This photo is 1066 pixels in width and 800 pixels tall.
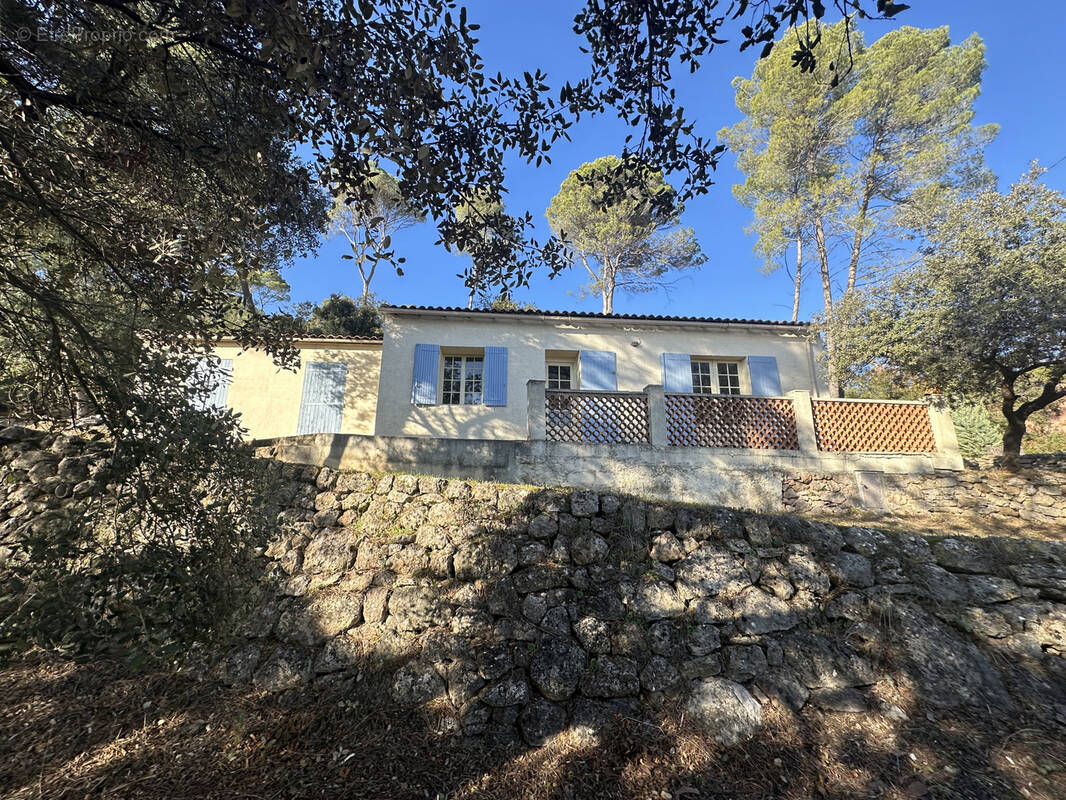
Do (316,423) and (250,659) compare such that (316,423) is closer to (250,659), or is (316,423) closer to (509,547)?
(250,659)

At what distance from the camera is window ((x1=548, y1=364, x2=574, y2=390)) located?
436 inches

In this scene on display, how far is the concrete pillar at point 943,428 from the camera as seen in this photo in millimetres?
8070

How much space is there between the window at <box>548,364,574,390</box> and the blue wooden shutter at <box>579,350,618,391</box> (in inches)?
19.5

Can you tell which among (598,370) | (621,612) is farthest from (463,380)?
(621,612)

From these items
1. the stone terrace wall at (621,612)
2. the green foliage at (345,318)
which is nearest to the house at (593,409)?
the stone terrace wall at (621,612)

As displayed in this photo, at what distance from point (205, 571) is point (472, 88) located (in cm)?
417

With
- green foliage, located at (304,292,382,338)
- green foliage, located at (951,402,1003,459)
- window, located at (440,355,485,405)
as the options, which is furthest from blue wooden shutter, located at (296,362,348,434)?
green foliage, located at (951,402,1003,459)

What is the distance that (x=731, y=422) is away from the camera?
804cm

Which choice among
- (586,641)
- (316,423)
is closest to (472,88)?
(586,641)

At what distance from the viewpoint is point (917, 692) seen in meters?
3.97

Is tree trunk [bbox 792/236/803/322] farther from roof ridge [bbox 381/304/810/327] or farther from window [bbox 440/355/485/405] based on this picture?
window [bbox 440/355/485/405]

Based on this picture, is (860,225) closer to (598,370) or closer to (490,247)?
(598,370)

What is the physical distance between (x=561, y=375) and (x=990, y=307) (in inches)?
320

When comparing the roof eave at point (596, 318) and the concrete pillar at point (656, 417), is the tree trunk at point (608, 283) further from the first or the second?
the concrete pillar at point (656, 417)
